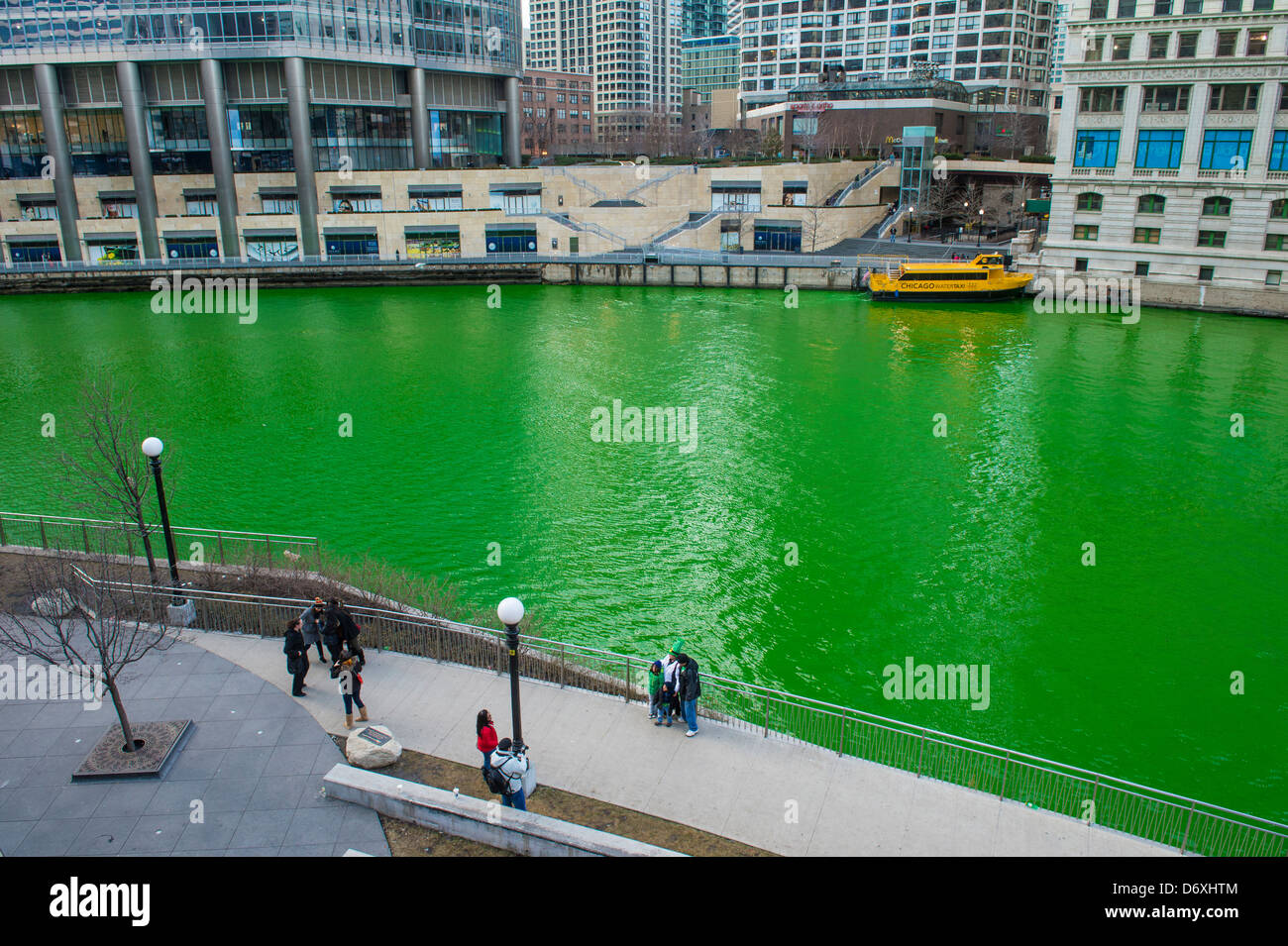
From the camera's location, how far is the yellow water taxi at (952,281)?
5294 centimetres

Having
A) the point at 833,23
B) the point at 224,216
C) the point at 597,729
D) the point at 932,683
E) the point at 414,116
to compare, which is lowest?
the point at 932,683

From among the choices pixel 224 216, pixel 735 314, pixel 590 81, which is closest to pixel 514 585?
pixel 735 314

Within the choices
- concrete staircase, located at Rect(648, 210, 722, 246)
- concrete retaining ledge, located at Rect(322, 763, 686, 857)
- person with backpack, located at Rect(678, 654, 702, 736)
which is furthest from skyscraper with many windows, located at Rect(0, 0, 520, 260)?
concrete retaining ledge, located at Rect(322, 763, 686, 857)

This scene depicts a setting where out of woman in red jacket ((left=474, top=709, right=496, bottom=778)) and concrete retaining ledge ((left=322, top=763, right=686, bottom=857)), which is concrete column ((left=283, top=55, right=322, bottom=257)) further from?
woman in red jacket ((left=474, top=709, right=496, bottom=778))

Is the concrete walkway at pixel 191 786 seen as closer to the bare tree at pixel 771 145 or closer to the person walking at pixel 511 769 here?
the person walking at pixel 511 769

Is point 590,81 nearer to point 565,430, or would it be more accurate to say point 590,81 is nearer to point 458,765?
point 565,430

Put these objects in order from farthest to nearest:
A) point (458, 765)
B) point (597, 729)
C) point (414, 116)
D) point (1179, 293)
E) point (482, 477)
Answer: point (414, 116), point (1179, 293), point (482, 477), point (597, 729), point (458, 765)

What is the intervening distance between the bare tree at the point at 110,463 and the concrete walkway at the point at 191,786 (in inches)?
145

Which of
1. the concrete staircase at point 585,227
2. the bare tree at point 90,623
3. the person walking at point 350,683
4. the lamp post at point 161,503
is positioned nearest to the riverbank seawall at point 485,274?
the concrete staircase at point 585,227

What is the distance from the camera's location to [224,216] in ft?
221

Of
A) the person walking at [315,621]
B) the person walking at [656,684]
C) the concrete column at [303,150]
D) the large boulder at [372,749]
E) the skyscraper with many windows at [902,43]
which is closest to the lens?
the large boulder at [372,749]

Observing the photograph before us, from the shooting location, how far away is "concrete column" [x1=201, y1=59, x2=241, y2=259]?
2576 inches

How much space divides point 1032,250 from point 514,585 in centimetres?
5361

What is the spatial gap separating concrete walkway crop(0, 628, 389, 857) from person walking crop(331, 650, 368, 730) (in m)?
0.45
